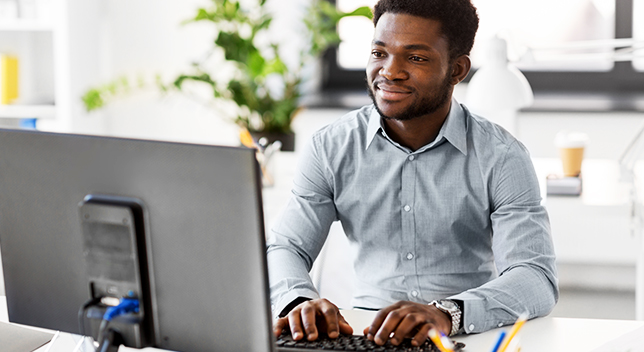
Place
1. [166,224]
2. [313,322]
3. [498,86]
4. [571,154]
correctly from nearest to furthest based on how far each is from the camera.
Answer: [166,224], [313,322], [498,86], [571,154]

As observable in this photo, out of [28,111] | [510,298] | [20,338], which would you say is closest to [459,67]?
[510,298]

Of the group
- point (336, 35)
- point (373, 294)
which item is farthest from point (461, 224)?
point (336, 35)

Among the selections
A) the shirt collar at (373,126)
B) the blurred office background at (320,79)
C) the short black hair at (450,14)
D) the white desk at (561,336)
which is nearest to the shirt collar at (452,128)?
the shirt collar at (373,126)

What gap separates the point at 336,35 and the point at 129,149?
7.31 feet

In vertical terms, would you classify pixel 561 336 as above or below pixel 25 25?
below

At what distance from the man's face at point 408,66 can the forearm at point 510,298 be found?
378 mm

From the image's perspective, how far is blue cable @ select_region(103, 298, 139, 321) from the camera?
85 cm

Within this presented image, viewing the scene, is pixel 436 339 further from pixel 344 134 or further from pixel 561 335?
pixel 344 134

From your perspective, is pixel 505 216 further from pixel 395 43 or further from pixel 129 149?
pixel 129 149

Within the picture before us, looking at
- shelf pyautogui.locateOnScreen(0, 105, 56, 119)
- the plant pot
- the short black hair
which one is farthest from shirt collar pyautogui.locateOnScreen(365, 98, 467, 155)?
Answer: shelf pyautogui.locateOnScreen(0, 105, 56, 119)

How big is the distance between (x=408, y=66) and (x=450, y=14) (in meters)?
0.14

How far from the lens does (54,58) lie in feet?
10.0

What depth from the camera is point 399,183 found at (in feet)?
4.82

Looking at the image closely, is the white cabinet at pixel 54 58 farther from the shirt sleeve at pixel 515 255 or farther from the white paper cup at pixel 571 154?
the shirt sleeve at pixel 515 255
